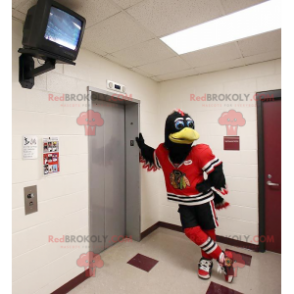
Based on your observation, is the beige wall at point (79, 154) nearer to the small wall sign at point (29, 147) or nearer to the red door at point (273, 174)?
the small wall sign at point (29, 147)

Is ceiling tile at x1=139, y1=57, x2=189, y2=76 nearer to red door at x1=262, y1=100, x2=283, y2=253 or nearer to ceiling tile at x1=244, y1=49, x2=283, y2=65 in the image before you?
ceiling tile at x1=244, y1=49, x2=283, y2=65

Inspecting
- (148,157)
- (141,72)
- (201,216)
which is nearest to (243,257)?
(201,216)

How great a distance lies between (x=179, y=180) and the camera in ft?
7.11

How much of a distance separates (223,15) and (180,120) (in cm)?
95

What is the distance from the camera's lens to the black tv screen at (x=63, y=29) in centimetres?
131

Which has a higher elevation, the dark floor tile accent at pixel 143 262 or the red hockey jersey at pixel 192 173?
the red hockey jersey at pixel 192 173

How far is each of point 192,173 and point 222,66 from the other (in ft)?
5.02

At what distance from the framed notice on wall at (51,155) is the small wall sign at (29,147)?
78mm

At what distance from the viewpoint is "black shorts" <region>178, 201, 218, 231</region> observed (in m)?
2.11

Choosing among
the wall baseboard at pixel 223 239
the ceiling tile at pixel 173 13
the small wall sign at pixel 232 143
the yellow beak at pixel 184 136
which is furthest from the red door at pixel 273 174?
the ceiling tile at pixel 173 13

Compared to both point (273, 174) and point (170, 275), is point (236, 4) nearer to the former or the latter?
point (273, 174)

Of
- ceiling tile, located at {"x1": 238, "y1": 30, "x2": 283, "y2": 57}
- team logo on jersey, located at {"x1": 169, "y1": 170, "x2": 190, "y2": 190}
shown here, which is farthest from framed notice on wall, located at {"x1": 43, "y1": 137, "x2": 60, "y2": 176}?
ceiling tile, located at {"x1": 238, "y1": 30, "x2": 283, "y2": 57}

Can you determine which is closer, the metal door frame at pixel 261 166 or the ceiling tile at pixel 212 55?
the ceiling tile at pixel 212 55
